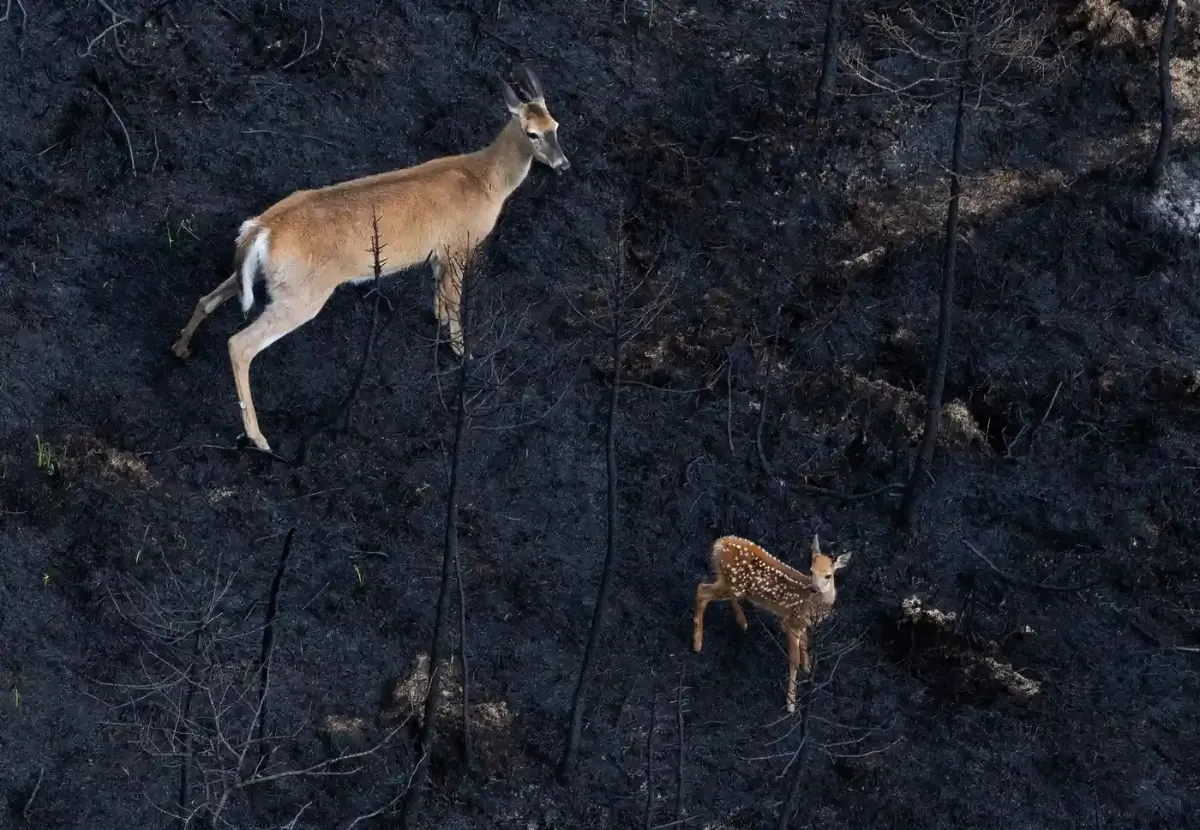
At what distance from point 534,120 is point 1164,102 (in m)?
6.70

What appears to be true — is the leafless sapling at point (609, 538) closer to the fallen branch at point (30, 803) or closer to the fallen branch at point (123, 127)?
the fallen branch at point (30, 803)

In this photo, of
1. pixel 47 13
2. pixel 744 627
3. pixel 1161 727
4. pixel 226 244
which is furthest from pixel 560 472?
pixel 47 13

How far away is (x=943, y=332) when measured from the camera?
54.5ft

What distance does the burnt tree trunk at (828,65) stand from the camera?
19.1 m

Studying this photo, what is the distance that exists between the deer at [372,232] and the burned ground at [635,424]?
0.86 meters

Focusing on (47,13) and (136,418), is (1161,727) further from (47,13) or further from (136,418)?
(47,13)

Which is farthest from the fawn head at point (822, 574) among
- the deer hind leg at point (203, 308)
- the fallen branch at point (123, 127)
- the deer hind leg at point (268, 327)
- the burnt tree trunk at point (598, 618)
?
the fallen branch at point (123, 127)

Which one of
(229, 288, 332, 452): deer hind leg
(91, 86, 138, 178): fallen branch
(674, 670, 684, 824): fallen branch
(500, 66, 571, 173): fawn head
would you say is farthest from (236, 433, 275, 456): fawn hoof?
(674, 670, 684, 824): fallen branch

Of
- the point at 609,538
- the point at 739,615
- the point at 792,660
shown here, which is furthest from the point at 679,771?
the point at 739,615

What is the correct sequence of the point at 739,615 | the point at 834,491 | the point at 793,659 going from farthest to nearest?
1. the point at 834,491
2. the point at 739,615
3. the point at 793,659

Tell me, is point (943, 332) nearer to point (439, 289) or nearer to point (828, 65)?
point (828, 65)

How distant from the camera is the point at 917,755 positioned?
15852 mm

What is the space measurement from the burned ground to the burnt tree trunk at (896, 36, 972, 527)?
0.39 meters

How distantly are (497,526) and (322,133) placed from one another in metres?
4.45
